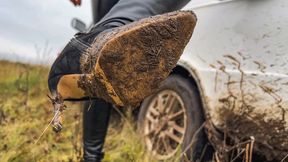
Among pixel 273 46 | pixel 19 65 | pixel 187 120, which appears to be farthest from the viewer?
pixel 19 65

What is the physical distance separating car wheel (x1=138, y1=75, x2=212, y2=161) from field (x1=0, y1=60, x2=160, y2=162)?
0.11 m

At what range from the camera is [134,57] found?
1796mm

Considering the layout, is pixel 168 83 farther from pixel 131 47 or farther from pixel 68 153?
pixel 131 47

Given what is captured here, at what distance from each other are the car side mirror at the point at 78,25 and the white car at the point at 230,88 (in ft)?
4.32

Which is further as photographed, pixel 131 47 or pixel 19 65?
pixel 19 65

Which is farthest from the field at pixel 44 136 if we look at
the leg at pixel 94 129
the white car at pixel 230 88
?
the white car at pixel 230 88

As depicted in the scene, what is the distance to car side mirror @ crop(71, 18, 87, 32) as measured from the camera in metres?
4.67

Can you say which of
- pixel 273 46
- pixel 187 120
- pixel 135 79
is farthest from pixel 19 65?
pixel 135 79

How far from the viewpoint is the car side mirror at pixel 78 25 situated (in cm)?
467

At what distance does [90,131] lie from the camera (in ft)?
9.26

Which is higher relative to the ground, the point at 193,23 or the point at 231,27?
the point at 193,23

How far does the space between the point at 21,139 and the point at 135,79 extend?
6.12ft

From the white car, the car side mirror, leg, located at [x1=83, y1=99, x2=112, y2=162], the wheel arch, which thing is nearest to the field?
leg, located at [x1=83, y1=99, x2=112, y2=162]

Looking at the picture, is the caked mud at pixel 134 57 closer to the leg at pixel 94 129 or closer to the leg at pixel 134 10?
the leg at pixel 134 10
